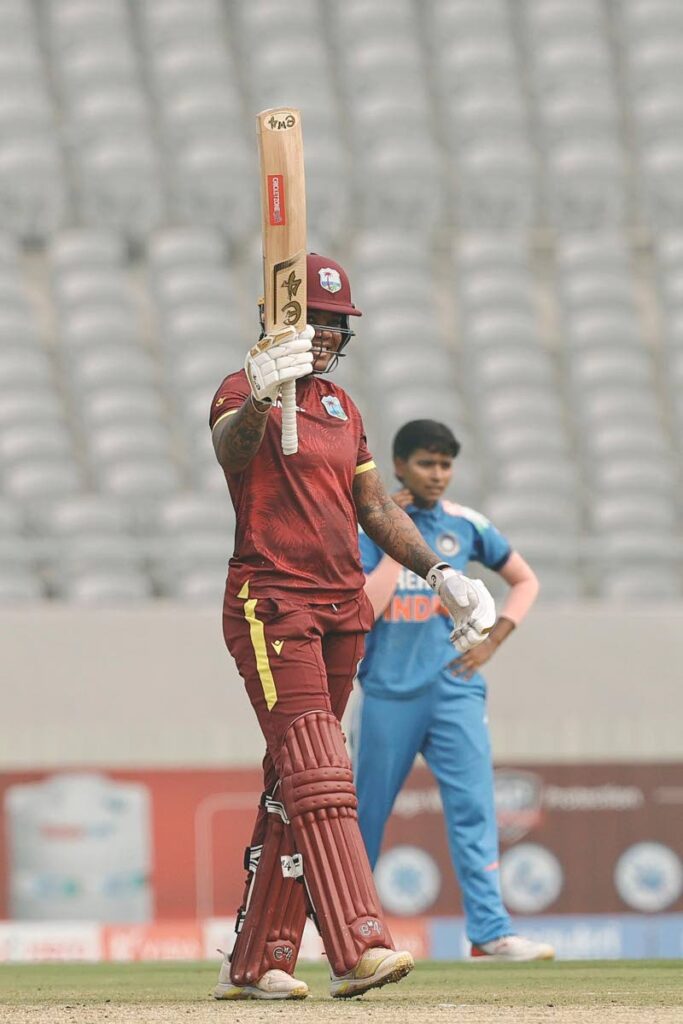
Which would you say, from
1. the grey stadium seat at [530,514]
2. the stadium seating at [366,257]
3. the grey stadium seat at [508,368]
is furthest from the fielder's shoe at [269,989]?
the grey stadium seat at [508,368]

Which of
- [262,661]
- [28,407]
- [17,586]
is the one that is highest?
[28,407]

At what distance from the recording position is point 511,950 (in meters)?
6.93

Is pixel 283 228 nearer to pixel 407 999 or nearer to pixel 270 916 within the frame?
pixel 270 916

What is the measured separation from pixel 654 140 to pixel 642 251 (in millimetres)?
1408

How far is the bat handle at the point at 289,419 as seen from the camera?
4.81 metres

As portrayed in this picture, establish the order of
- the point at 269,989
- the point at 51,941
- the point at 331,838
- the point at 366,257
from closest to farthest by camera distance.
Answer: the point at 331,838
the point at 269,989
the point at 51,941
the point at 366,257

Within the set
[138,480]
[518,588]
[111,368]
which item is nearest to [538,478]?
[138,480]

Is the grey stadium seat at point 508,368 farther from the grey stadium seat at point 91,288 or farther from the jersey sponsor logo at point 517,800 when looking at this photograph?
the jersey sponsor logo at point 517,800

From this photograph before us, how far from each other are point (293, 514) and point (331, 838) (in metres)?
0.73

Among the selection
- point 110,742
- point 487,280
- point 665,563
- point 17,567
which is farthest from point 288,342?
point 487,280

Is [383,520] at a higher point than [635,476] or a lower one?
lower

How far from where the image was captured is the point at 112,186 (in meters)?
17.6

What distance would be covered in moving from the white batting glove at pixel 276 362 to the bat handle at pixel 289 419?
37mm

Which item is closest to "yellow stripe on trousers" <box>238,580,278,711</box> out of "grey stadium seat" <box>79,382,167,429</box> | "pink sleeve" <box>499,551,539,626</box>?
"pink sleeve" <box>499,551,539,626</box>
